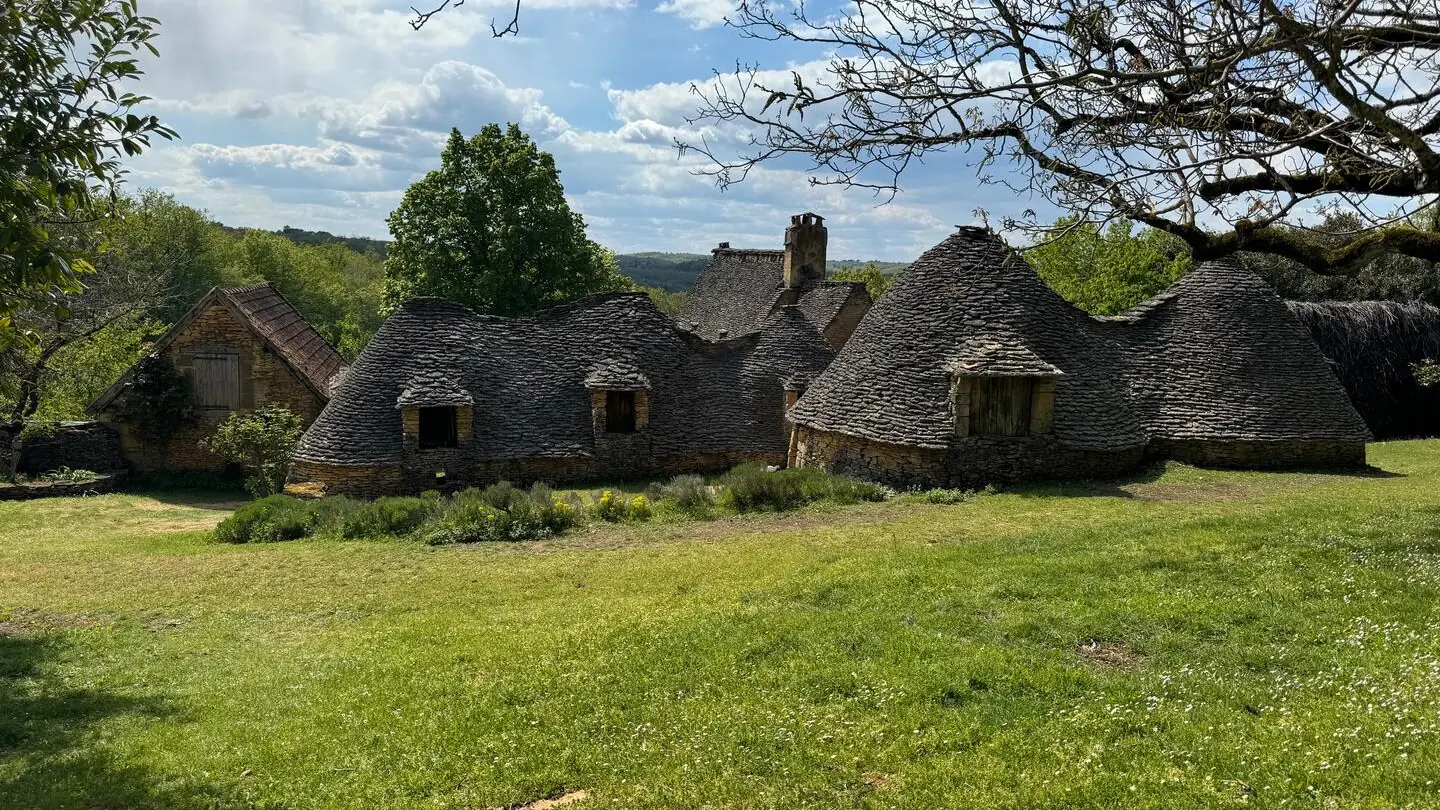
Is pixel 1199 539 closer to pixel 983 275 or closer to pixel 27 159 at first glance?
pixel 983 275

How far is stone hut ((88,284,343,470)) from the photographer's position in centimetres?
2242

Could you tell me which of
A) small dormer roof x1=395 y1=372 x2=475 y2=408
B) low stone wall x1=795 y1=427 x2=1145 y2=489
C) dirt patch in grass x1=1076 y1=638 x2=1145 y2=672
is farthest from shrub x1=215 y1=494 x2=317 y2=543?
dirt patch in grass x1=1076 y1=638 x2=1145 y2=672

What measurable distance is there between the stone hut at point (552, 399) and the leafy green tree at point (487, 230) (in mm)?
12048

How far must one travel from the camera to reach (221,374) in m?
22.6

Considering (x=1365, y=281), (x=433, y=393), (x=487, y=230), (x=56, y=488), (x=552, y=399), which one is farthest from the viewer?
(x=487, y=230)

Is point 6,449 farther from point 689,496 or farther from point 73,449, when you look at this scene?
point 689,496

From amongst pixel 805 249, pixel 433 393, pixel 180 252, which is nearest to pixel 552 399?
pixel 433 393

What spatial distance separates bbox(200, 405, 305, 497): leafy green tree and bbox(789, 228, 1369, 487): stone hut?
12.9 metres

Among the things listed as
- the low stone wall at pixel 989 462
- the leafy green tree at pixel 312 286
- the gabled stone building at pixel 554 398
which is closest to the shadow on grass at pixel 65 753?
the gabled stone building at pixel 554 398

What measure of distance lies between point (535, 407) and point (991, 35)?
1525 centimetres

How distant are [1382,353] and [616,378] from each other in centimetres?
2452

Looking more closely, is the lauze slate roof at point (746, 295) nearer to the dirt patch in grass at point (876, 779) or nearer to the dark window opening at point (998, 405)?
the dark window opening at point (998, 405)

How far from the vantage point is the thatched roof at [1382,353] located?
85.7 ft

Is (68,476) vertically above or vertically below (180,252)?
below
